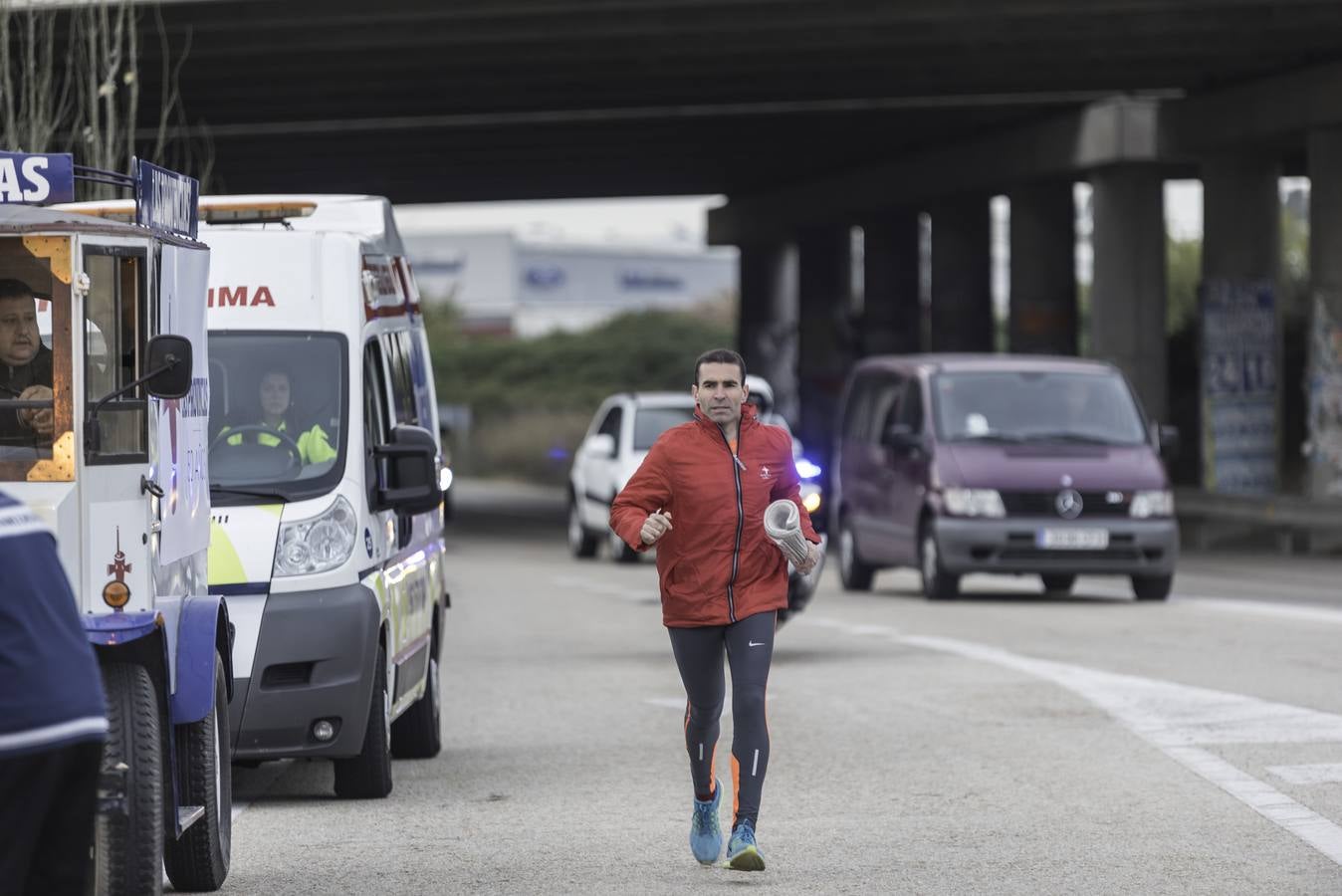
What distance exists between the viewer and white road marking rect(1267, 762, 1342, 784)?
9734 millimetres

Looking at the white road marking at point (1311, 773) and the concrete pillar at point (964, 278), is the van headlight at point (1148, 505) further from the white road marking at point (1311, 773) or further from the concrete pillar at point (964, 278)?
the concrete pillar at point (964, 278)

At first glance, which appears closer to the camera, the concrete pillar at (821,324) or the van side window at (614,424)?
the van side window at (614,424)

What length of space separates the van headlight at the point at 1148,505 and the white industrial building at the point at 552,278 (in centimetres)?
9896

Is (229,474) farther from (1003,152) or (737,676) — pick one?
(1003,152)

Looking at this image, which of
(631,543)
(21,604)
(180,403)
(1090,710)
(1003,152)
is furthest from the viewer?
(1003,152)

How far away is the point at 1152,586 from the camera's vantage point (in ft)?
68.0

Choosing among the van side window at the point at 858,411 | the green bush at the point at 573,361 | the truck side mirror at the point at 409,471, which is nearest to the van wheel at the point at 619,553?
the van side window at the point at 858,411

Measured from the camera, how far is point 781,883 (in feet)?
25.4

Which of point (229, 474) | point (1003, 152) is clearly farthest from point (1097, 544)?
point (1003, 152)

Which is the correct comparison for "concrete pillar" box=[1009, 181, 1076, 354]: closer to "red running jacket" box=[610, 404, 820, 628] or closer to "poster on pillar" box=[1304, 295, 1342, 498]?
"poster on pillar" box=[1304, 295, 1342, 498]

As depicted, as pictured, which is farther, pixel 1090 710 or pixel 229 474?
pixel 1090 710

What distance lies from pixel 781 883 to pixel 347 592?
2380 millimetres

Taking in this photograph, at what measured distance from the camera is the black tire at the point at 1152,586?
67.9 feet

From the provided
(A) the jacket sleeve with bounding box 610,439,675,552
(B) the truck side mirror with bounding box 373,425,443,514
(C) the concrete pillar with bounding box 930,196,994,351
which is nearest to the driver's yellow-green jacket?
(B) the truck side mirror with bounding box 373,425,443,514
